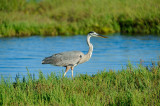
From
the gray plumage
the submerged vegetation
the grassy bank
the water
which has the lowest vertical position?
the water

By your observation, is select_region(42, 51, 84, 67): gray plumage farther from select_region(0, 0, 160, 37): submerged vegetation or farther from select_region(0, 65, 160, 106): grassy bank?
select_region(0, 0, 160, 37): submerged vegetation

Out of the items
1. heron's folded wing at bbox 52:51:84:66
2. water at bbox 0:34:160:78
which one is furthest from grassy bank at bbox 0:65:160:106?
water at bbox 0:34:160:78

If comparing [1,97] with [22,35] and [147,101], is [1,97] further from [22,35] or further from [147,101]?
[22,35]

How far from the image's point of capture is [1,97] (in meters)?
7.00

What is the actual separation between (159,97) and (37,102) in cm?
245

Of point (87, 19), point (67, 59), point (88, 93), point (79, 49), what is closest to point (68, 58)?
point (67, 59)

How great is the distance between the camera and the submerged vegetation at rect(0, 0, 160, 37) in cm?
2412

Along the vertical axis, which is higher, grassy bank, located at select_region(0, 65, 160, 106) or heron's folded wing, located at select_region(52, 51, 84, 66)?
heron's folded wing, located at select_region(52, 51, 84, 66)

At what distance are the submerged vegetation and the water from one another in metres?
2.53

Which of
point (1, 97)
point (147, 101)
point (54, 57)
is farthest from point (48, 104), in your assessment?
point (54, 57)

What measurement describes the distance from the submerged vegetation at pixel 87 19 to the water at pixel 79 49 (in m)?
2.53

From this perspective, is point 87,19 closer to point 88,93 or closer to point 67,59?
point 67,59

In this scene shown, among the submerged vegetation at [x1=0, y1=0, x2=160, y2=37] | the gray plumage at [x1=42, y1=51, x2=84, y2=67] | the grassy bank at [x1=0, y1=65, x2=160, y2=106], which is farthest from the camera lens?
the submerged vegetation at [x1=0, y1=0, x2=160, y2=37]

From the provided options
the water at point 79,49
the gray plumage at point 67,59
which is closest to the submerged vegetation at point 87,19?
the water at point 79,49
